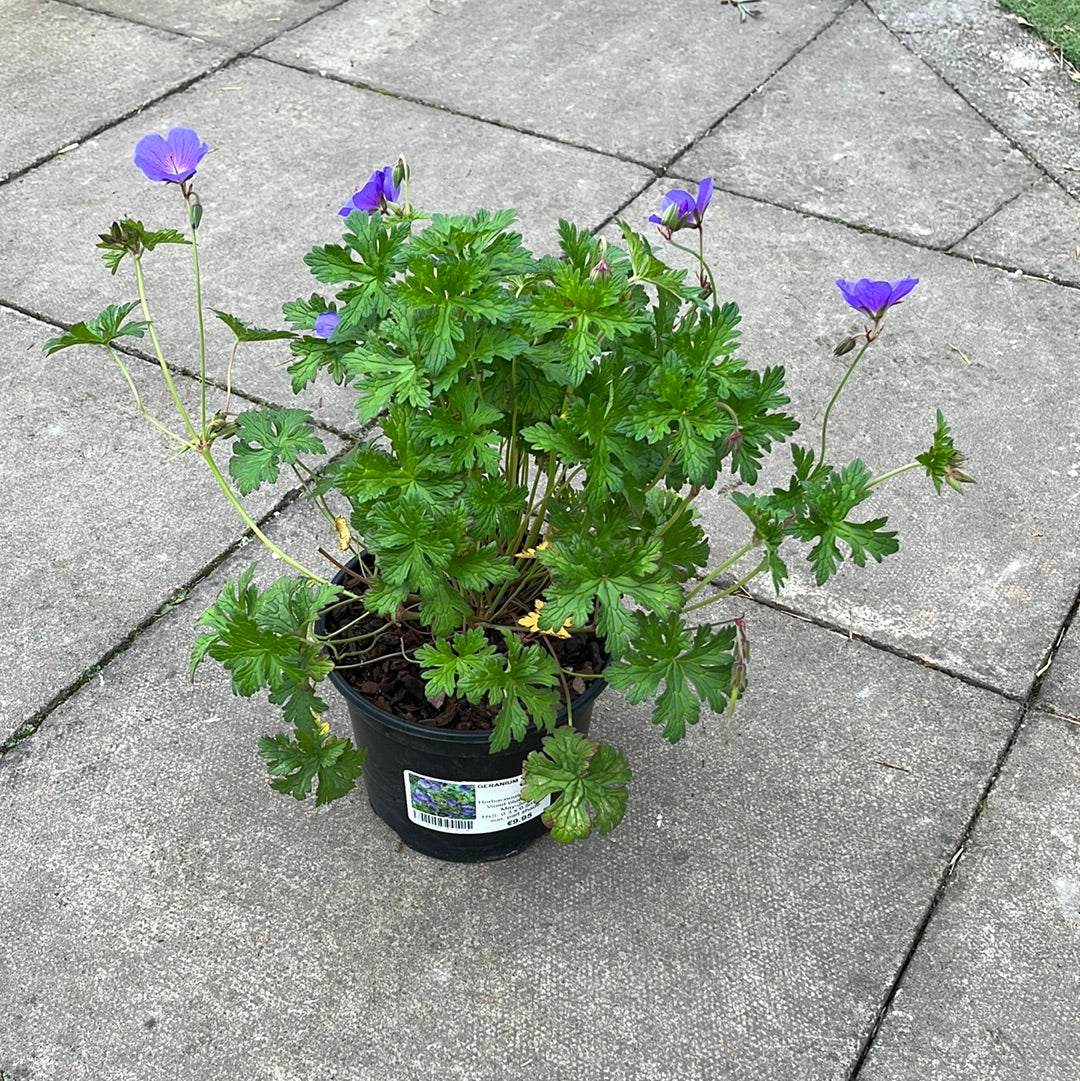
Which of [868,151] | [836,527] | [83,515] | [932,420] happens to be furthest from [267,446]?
[868,151]

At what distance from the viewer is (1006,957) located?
2.11 meters

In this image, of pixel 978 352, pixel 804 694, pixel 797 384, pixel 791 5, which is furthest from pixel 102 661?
pixel 791 5

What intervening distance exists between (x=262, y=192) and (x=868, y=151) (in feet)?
6.51

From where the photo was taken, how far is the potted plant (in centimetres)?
167

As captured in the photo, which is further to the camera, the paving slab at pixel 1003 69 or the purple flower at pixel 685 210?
the paving slab at pixel 1003 69

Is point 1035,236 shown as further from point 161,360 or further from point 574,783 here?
point 161,360

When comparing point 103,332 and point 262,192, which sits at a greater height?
point 103,332

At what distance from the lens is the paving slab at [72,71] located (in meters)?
4.12

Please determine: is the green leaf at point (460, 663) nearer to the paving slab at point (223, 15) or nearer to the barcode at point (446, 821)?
the barcode at point (446, 821)

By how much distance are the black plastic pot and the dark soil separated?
0.14 ft

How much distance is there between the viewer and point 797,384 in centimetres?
327

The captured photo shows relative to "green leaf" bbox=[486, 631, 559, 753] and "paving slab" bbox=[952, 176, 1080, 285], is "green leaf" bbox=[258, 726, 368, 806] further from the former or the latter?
"paving slab" bbox=[952, 176, 1080, 285]

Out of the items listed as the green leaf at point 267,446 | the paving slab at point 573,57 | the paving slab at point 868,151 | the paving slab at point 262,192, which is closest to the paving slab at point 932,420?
the paving slab at point 868,151

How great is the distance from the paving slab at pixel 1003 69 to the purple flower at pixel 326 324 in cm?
308
